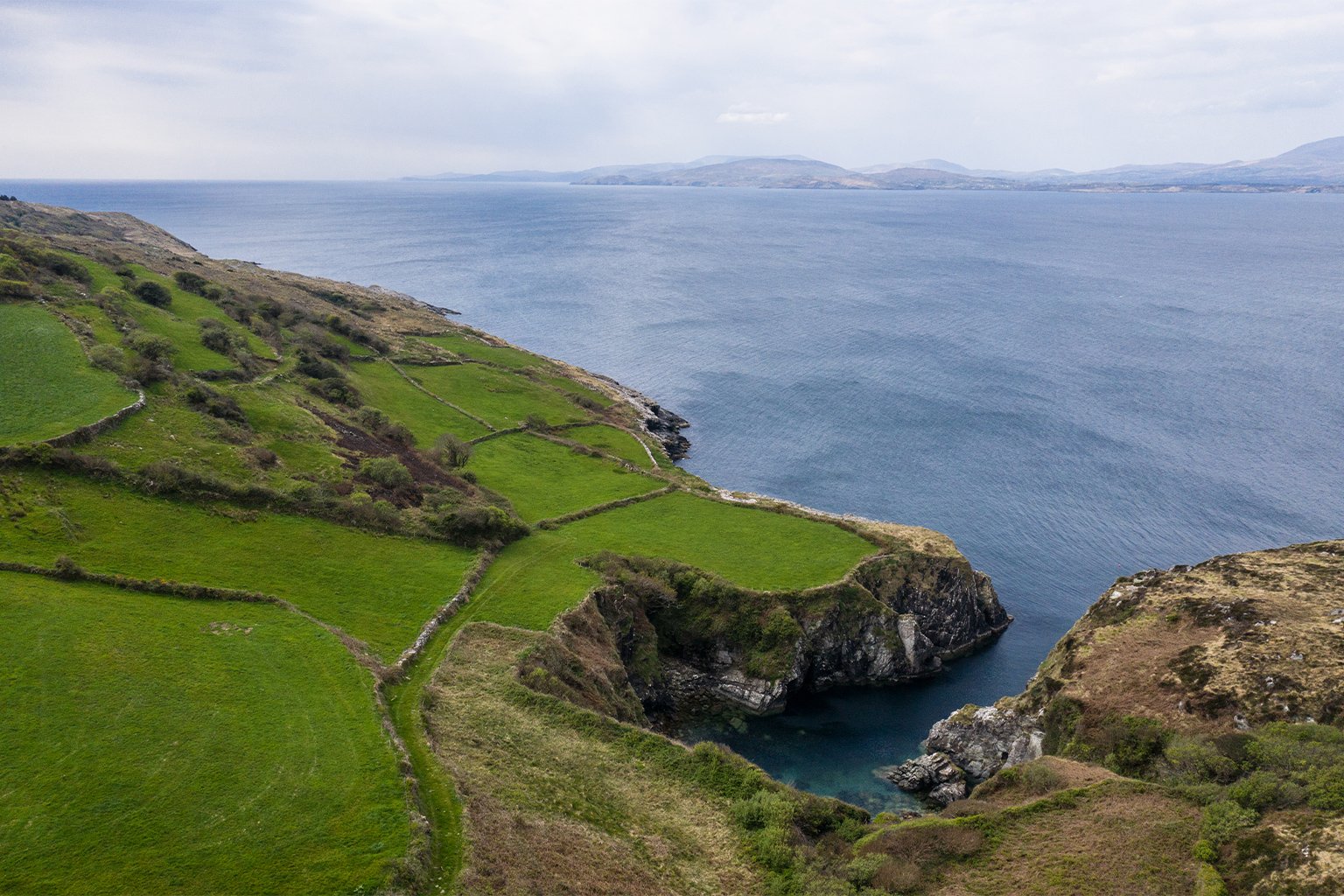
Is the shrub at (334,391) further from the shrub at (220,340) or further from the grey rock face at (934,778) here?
the grey rock face at (934,778)

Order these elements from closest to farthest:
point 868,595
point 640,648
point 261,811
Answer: point 261,811
point 640,648
point 868,595

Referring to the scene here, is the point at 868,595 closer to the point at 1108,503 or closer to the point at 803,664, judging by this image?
the point at 803,664

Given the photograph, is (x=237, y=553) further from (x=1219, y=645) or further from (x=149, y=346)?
(x=1219, y=645)

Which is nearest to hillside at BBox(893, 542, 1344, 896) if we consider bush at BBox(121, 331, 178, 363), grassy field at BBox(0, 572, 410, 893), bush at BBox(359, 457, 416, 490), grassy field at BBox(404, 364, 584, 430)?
grassy field at BBox(0, 572, 410, 893)

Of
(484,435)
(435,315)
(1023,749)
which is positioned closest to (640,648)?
(1023,749)

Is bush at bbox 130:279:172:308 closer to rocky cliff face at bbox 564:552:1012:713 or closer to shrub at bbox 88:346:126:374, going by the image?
shrub at bbox 88:346:126:374

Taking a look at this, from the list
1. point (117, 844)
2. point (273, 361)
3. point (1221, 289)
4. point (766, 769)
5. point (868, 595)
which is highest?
point (1221, 289)

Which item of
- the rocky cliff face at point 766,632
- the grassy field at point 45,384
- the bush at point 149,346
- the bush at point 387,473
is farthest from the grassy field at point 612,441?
the grassy field at point 45,384
